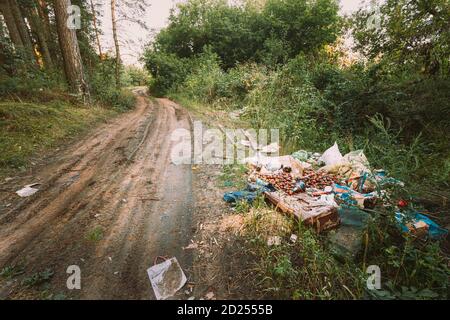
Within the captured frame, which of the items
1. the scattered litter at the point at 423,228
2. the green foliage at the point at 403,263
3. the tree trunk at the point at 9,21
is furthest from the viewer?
the tree trunk at the point at 9,21

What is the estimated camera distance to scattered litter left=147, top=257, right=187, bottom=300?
6.51ft

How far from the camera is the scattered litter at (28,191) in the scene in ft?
11.0

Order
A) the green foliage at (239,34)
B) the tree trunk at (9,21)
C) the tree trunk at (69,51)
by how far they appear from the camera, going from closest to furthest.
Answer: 1. the tree trunk at (69,51)
2. the tree trunk at (9,21)
3. the green foliage at (239,34)

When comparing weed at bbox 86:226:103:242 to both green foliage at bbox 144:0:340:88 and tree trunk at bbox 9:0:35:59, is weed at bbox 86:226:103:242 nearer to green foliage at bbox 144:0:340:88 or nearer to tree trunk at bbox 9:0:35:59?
tree trunk at bbox 9:0:35:59

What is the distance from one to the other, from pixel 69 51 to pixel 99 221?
292 inches

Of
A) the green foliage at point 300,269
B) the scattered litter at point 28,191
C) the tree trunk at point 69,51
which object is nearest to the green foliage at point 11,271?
the scattered litter at point 28,191

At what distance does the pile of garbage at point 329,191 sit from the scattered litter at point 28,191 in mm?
2861

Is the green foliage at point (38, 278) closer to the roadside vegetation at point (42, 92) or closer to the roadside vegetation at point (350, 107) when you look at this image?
the roadside vegetation at point (350, 107)

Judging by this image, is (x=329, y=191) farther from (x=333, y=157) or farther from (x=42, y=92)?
(x=42, y=92)

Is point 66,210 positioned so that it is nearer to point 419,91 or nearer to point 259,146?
point 259,146

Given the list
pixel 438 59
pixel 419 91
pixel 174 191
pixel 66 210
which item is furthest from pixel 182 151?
pixel 438 59
